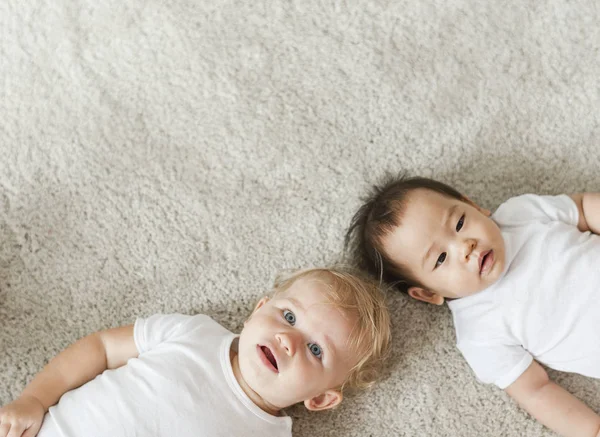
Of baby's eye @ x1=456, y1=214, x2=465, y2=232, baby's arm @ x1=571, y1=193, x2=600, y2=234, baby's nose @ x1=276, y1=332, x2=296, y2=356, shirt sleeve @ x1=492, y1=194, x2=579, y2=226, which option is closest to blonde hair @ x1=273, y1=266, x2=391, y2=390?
baby's nose @ x1=276, y1=332, x2=296, y2=356

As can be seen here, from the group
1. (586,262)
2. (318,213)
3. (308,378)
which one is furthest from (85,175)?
(586,262)

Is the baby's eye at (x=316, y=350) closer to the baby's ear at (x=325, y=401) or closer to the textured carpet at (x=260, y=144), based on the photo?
the baby's ear at (x=325, y=401)

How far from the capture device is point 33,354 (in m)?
1.31

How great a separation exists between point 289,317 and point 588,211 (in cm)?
72

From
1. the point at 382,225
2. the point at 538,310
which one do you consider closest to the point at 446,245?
the point at 382,225

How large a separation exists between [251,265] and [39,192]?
1.70ft

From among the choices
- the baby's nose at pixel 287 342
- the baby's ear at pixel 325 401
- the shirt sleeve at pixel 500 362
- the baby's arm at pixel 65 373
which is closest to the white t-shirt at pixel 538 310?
the shirt sleeve at pixel 500 362

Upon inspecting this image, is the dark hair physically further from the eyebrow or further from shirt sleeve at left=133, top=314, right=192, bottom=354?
shirt sleeve at left=133, top=314, right=192, bottom=354

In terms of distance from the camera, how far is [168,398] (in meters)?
1.17

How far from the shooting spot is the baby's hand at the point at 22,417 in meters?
1.13

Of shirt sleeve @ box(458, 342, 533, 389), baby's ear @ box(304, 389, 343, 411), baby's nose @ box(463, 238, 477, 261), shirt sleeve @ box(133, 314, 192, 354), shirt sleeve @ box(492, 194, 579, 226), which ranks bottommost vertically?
shirt sleeve @ box(458, 342, 533, 389)

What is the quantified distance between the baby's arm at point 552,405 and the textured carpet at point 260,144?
46 millimetres

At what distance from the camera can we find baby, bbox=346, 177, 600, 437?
1244 mm

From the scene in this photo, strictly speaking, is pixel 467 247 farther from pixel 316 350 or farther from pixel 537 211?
pixel 316 350
